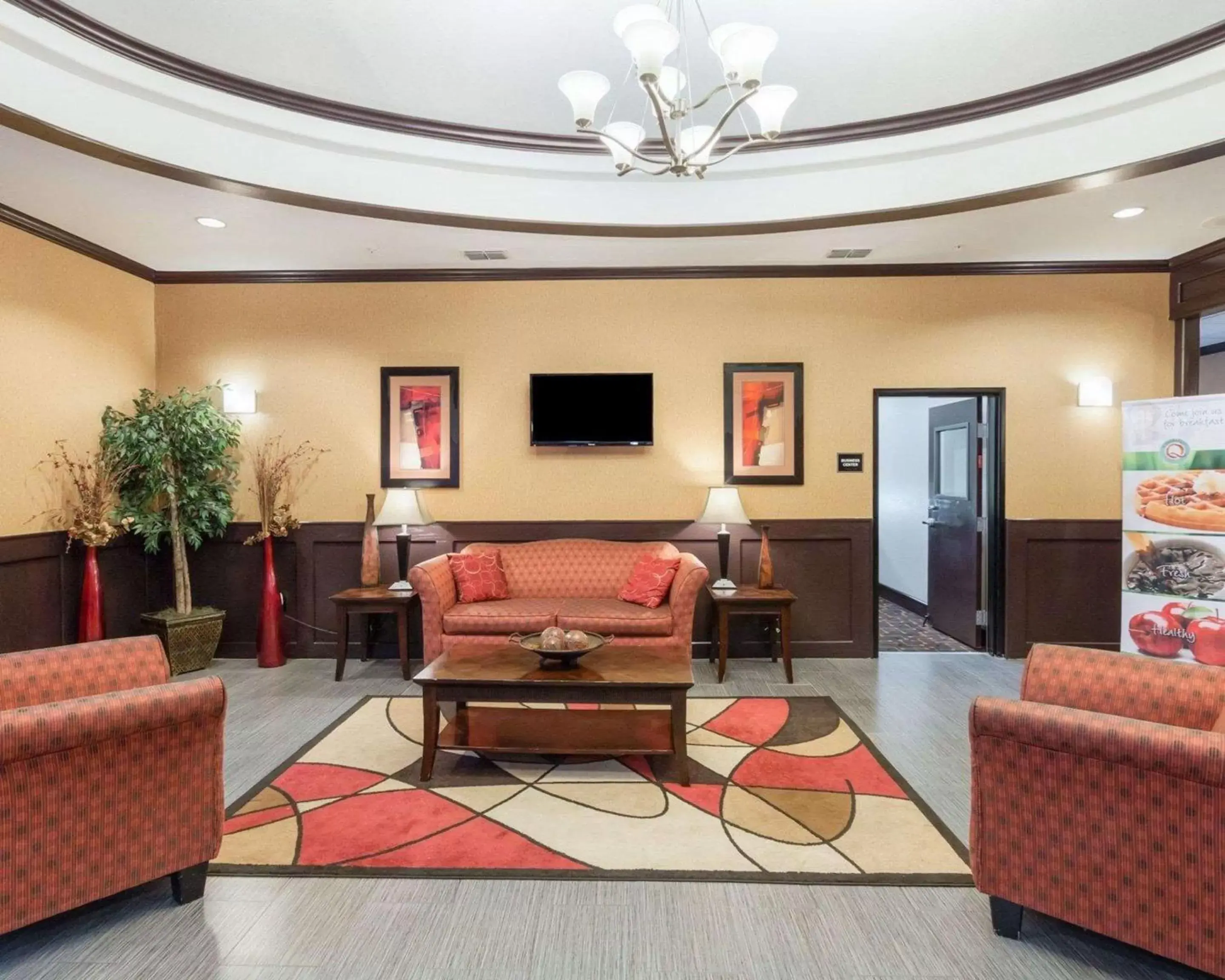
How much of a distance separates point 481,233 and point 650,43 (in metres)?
2.44

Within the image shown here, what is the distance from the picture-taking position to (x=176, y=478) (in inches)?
181

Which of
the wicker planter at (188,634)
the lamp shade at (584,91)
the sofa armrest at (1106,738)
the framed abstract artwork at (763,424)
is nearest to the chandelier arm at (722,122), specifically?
the lamp shade at (584,91)

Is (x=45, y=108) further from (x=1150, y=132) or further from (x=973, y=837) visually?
(x=1150, y=132)

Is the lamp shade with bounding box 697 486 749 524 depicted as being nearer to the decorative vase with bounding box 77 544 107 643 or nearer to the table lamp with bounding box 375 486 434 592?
the table lamp with bounding box 375 486 434 592

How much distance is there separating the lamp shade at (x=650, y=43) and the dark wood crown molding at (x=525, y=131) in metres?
1.78

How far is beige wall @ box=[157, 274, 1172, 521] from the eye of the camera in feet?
16.4

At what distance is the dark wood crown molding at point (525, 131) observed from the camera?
284 centimetres

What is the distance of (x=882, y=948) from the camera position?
1.95 metres

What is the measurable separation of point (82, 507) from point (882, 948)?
5.01 m

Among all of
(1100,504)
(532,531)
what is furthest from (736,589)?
(1100,504)

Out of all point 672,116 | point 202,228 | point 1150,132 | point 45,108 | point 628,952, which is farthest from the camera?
point 202,228

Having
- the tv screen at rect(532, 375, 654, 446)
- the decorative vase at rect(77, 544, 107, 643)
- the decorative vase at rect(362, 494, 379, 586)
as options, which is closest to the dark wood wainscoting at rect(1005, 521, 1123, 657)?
the tv screen at rect(532, 375, 654, 446)

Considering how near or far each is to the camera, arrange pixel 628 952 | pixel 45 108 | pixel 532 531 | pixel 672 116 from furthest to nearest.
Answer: pixel 532 531 → pixel 45 108 → pixel 672 116 → pixel 628 952

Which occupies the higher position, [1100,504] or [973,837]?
[1100,504]
